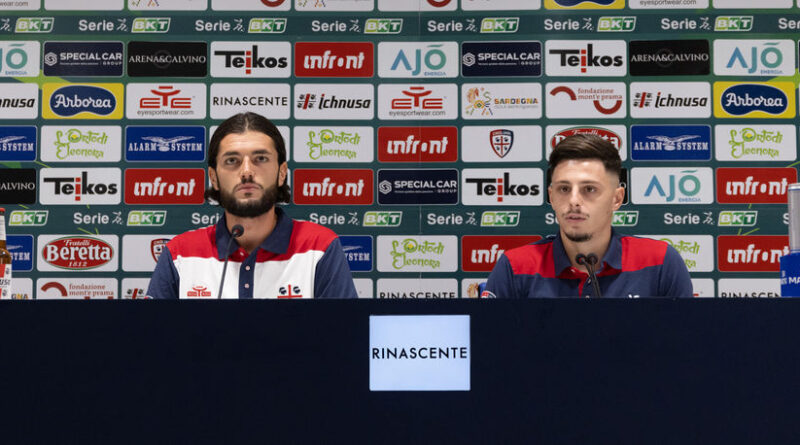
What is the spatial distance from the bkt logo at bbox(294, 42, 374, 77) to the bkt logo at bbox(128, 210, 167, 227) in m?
0.84

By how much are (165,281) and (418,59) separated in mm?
1726

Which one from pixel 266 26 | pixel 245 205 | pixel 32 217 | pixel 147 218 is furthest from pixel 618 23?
pixel 32 217

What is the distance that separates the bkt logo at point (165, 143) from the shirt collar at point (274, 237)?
138 centimetres

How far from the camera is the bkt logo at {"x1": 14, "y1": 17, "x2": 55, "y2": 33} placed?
3336mm

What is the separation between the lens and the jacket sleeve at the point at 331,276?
1.99m

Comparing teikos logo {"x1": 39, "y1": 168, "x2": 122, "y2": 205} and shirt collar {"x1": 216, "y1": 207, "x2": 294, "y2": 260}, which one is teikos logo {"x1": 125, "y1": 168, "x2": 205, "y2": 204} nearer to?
teikos logo {"x1": 39, "y1": 168, "x2": 122, "y2": 205}

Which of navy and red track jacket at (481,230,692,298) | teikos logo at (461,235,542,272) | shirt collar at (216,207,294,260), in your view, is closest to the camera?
navy and red track jacket at (481,230,692,298)

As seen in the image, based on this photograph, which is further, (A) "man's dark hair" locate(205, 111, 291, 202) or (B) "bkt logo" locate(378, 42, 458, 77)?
(B) "bkt logo" locate(378, 42, 458, 77)

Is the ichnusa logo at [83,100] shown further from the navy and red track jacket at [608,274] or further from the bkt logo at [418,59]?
the navy and red track jacket at [608,274]

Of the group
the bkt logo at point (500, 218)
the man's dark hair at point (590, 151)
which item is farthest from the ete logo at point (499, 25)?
the man's dark hair at point (590, 151)

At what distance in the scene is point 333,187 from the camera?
10.8 ft

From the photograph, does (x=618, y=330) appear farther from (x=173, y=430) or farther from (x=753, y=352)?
(x=173, y=430)

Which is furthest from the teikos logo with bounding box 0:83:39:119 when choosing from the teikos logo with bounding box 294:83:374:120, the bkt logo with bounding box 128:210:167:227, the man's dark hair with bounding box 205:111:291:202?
the man's dark hair with bounding box 205:111:291:202

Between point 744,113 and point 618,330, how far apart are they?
2.63 meters
